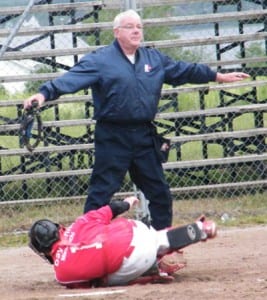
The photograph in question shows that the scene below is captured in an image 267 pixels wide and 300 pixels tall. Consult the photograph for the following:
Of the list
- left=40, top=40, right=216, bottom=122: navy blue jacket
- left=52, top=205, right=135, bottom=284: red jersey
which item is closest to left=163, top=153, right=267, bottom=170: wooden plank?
left=40, top=40, right=216, bottom=122: navy blue jacket

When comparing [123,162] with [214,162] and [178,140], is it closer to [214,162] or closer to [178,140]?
[178,140]

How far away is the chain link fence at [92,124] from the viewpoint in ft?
37.9

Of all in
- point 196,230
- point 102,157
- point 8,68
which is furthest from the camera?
point 8,68

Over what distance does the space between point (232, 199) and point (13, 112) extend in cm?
358

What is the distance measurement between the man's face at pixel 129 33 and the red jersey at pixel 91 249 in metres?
1.31

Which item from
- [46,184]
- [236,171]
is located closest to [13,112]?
[46,184]

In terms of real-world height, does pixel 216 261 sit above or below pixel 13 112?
below

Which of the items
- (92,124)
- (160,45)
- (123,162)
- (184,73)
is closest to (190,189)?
(92,124)

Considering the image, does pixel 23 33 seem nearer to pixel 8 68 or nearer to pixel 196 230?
pixel 8 68

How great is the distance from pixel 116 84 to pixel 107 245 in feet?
4.02

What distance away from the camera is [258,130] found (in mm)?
11898

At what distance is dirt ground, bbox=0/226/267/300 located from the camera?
697 centimetres

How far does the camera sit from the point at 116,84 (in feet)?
25.6

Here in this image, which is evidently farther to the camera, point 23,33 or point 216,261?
point 23,33
